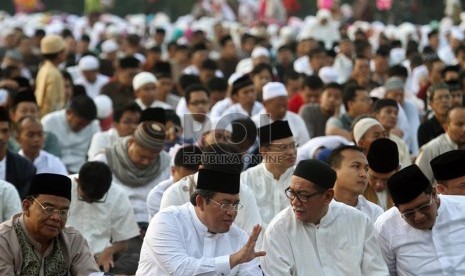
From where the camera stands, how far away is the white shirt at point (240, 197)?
8633 millimetres

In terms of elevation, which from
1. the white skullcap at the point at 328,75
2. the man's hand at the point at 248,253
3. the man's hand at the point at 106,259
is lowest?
the man's hand at the point at 106,259

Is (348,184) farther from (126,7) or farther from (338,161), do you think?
(126,7)

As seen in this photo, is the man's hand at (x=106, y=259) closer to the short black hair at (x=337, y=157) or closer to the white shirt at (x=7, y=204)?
the white shirt at (x=7, y=204)

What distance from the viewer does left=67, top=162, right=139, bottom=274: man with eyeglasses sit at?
957cm

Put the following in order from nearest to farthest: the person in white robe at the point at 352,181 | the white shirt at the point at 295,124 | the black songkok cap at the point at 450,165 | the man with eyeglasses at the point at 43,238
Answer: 1. the man with eyeglasses at the point at 43,238
2. the black songkok cap at the point at 450,165
3. the person in white robe at the point at 352,181
4. the white shirt at the point at 295,124

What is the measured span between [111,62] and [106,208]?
11.6 metres

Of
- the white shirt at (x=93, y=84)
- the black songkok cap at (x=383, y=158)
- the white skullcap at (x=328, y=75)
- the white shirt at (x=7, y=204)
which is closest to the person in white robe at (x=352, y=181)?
the black songkok cap at (x=383, y=158)

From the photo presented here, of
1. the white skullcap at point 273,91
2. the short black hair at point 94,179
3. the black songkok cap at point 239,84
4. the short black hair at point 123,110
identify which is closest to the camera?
the short black hair at point 94,179

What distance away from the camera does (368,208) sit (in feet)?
28.1

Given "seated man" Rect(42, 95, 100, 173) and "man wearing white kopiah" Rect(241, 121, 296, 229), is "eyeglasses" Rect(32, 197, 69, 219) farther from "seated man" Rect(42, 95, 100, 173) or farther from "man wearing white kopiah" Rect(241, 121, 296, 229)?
"seated man" Rect(42, 95, 100, 173)

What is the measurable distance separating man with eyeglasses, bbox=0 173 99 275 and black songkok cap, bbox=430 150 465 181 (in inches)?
92.6

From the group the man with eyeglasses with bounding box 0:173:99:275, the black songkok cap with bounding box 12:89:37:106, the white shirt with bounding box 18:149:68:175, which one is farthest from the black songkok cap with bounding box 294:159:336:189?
the black songkok cap with bounding box 12:89:37:106

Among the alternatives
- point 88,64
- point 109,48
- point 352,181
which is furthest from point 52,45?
point 352,181

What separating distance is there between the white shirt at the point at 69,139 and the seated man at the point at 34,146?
2418 millimetres
